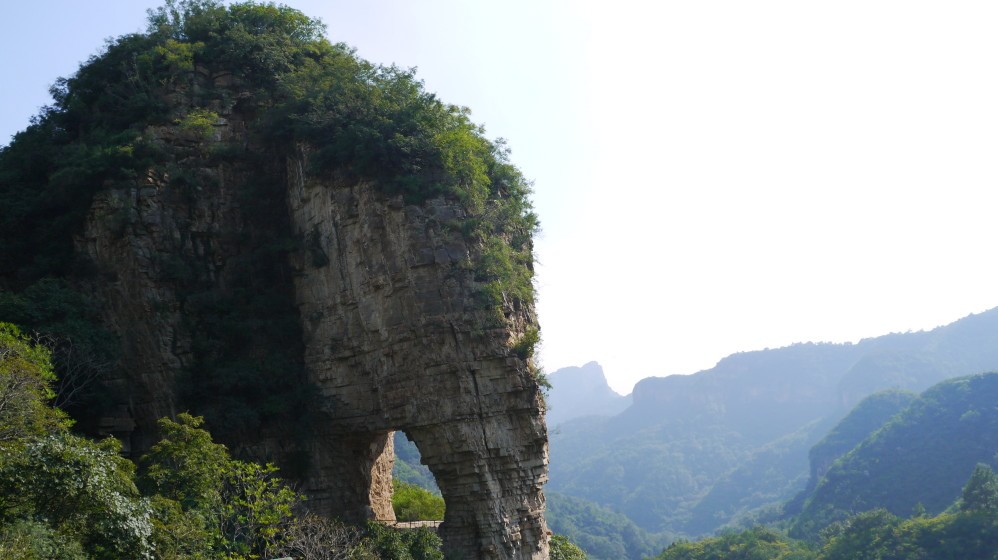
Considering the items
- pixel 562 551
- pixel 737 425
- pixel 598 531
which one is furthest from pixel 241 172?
pixel 737 425

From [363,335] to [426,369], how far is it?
2638 millimetres

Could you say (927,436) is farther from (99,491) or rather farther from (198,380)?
(99,491)

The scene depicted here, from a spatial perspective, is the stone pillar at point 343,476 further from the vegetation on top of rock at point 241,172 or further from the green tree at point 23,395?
the green tree at point 23,395

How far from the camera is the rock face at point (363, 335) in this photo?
2162cm

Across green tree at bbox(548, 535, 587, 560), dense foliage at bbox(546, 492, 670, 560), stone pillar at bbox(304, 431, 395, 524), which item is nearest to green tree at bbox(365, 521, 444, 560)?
stone pillar at bbox(304, 431, 395, 524)

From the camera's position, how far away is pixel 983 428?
234 feet

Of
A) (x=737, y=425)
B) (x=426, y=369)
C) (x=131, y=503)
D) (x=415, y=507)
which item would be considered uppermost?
(x=426, y=369)

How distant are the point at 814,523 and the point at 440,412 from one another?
6300cm

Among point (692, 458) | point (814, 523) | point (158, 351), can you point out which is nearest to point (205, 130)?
point (158, 351)

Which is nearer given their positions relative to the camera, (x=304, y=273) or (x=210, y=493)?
(x=210, y=493)

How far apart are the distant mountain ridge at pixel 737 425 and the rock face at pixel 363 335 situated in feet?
362

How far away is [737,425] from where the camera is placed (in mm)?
178250

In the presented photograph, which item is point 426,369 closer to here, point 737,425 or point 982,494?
point 982,494

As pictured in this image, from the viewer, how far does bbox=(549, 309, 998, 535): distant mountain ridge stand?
139375 mm
